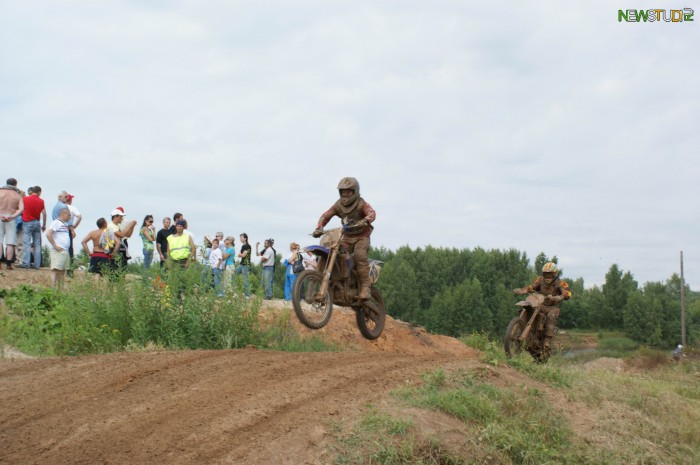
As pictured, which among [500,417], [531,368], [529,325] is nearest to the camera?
[500,417]

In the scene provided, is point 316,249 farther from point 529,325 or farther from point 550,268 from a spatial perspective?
point 550,268

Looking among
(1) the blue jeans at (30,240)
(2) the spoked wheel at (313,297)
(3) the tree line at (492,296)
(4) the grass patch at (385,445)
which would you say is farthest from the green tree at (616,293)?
(4) the grass patch at (385,445)

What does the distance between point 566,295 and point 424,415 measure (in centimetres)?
781

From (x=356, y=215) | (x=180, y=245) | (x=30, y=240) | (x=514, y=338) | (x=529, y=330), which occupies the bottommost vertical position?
(x=514, y=338)

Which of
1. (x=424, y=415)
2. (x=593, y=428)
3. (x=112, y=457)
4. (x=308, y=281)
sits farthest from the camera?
(x=308, y=281)

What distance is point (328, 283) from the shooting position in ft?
36.2

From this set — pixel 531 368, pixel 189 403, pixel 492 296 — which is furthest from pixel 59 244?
pixel 492 296

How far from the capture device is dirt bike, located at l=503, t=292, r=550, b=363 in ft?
42.8

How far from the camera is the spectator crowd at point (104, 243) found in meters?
14.2

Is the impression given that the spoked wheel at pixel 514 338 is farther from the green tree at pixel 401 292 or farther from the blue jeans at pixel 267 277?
the green tree at pixel 401 292

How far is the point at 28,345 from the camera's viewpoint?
11.7m

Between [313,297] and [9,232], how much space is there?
9.59 meters

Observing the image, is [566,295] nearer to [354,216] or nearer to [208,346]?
[354,216]

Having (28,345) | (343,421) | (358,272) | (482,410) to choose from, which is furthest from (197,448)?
(28,345)
